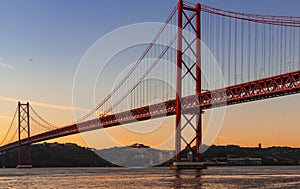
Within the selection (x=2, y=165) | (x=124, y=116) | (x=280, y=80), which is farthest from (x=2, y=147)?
(x=280, y=80)

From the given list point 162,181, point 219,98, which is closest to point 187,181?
point 162,181

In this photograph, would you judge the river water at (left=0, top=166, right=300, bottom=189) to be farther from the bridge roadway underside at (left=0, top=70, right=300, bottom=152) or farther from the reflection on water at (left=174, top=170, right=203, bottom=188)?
the bridge roadway underside at (left=0, top=70, right=300, bottom=152)

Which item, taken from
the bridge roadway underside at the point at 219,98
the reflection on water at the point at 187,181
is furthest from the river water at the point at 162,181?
the bridge roadway underside at the point at 219,98

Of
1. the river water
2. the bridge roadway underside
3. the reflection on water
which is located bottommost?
the river water

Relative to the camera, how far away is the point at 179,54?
6309 cm

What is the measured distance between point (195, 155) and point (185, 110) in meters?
6.84

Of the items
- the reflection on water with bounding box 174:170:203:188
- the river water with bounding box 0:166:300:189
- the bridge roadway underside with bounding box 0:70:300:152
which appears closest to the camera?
the reflection on water with bounding box 174:170:203:188

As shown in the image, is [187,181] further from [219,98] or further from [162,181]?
[219,98]

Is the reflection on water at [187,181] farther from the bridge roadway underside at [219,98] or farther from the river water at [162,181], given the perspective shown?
the bridge roadway underside at [219,98]

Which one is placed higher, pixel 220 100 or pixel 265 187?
pixel 220 100

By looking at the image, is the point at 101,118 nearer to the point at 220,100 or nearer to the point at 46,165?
the point at 220,100

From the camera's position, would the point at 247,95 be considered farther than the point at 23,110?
No

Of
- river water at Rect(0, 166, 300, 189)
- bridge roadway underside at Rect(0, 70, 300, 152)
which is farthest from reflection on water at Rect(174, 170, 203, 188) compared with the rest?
bridge roadway underside at Rect(0, 70, 300, 152)

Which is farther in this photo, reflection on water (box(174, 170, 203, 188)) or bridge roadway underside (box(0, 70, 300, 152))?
bridge roadway underside (box(0, 70, 300, 152))
